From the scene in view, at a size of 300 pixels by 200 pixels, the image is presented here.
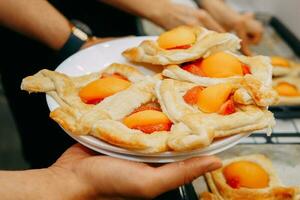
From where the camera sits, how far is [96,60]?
45.5 inches

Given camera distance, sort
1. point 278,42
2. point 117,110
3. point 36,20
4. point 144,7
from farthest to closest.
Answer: point 278,42 < point 144,7 < point 36,20 < point 117,110

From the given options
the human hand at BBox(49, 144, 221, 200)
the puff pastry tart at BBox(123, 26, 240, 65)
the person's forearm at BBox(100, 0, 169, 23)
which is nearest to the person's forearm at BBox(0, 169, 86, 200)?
the human hand at BBox(49, 144, 221, 200)

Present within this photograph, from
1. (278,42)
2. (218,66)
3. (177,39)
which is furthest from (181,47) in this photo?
(278,42)

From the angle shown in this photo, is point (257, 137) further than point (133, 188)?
Yes

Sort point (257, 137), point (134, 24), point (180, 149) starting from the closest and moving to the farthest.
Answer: point (180, 149) < point (257, 137) < point (134, 24)

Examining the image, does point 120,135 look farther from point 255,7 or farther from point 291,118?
point 255,7

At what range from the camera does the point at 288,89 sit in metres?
1.34

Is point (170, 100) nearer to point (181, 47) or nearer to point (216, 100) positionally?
point (216, 100)

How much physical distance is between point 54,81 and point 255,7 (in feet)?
4.77

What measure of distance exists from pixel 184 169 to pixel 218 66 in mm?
325

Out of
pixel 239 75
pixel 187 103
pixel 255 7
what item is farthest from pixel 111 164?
pixel 255 7

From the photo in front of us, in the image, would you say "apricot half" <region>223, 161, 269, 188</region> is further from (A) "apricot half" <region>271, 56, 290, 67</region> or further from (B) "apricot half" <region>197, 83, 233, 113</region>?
(A) "apricot half" <region>271, 56, 290, 67</region>

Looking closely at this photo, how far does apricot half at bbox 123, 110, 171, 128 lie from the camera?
0.88 metres

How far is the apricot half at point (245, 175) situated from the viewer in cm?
98
